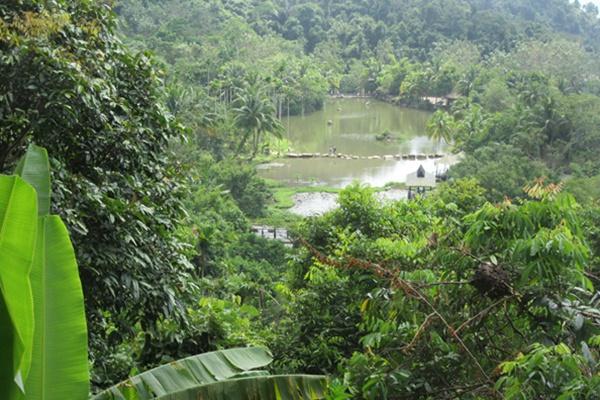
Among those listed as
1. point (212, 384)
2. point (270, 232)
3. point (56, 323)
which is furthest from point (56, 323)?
point (270, 232)

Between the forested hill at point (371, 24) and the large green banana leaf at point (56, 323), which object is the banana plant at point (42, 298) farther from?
the forested hill at point (371, 24)

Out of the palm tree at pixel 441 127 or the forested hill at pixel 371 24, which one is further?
the forested hill at pixel 371 24

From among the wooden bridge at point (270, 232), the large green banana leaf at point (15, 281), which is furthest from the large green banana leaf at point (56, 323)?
the wooden bridge at point (270, 232)

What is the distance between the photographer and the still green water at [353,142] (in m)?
34.2

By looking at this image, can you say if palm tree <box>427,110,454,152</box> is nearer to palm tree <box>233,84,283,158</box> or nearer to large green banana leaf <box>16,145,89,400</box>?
palm tree <box>233,84,283,158</box>

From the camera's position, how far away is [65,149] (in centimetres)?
544

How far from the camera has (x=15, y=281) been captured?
2.79m

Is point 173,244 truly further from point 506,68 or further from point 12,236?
point 506,68

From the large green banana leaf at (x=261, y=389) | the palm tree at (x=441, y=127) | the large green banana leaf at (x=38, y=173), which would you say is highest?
the large green banana leaf at (x=38, y=173)

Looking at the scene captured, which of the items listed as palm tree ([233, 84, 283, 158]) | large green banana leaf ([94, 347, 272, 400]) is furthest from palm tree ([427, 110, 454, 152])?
large green banana leaf ([94, 347, 272, 400])

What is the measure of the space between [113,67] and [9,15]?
89cm

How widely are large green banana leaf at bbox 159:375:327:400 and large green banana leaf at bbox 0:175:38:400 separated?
937 mm

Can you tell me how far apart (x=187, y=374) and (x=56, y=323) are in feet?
3.70

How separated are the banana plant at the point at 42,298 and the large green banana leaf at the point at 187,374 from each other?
0.57 meters
